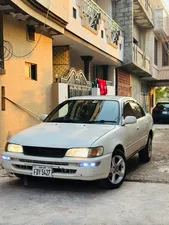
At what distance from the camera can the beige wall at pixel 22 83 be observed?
809 centimetres

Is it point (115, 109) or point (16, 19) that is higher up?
point (16, 19)

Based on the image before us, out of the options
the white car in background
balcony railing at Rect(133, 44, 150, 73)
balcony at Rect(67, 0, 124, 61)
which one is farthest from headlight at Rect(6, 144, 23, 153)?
balcony railing at Rect(133, 44, 150, 73)

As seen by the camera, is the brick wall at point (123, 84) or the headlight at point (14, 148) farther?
the brick wall at point (123, 84)

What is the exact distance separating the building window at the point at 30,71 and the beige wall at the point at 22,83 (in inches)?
4.4

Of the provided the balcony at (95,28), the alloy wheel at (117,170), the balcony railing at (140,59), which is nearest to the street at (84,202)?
the alloy wheel at (117,170)

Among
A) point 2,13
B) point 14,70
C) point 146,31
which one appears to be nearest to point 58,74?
point 14,70

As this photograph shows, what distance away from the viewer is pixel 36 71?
956 centimetres

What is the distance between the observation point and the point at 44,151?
15.5ft

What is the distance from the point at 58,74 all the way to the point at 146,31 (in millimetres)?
13609

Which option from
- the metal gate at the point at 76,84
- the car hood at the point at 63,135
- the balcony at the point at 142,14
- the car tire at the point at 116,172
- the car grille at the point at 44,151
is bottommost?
the car tire at the point at 116,172

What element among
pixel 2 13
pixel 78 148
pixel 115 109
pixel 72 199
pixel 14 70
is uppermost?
pixel 2 13

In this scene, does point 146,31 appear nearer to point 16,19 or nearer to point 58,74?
point 58,74

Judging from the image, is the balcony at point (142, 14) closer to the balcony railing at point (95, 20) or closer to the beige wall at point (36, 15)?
the balcony railing at point (95, 20)

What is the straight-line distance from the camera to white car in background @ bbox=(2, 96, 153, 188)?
15.1ft
